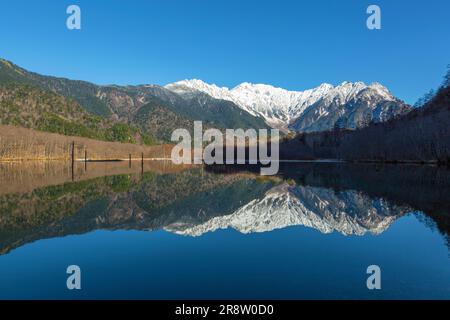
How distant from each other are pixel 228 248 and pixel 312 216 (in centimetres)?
1247

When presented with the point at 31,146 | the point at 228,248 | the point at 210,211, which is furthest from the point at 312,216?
the point at 31,146

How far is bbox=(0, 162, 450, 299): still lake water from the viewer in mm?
13633

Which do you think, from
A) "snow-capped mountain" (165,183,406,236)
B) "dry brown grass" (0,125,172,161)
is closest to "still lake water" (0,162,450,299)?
"snow-capped mountain" (165,183,406,236)

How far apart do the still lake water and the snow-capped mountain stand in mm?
104

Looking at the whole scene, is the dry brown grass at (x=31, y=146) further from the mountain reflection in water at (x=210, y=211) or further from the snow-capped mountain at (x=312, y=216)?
the snow-capped mountain at (x=312, y=216)

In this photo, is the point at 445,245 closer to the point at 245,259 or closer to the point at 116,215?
the point at 245,259

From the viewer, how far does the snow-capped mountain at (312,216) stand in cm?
2608

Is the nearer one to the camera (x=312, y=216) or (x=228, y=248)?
(x=228, y=248)

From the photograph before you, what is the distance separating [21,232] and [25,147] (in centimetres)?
16508

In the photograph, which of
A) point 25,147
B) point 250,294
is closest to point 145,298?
point 250,294

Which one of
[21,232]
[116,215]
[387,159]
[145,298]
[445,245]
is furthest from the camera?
[387,159]

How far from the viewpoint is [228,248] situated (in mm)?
20266

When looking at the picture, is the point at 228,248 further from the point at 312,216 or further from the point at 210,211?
the point at 210,211
